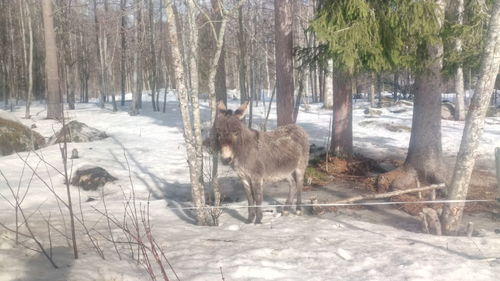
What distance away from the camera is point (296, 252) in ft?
16.5

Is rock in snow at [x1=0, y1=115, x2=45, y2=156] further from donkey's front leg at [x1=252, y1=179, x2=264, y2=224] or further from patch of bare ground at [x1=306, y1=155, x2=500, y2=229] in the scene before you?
patch of bare ground at [x1=306, y1=155, x2=500, y2=229]

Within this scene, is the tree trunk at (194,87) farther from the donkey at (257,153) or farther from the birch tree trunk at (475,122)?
the birch tree trunk at (475,122)

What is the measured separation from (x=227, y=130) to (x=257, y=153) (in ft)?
3.39

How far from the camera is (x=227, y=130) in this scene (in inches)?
251

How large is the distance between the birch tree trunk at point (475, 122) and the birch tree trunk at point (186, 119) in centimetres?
368

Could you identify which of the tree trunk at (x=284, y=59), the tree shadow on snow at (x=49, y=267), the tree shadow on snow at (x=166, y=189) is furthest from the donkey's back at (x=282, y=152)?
the tree shadow on snow at (x=49, y=267)

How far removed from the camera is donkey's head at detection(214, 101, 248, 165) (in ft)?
20.8

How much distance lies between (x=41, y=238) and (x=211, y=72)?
335 cm

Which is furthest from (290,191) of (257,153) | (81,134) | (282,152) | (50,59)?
(50,59)

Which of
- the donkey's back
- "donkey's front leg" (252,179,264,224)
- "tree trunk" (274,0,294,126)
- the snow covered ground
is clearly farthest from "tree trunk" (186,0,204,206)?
"tree trunk" (274,0,294,126)

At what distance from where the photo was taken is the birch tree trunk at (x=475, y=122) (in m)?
5.41

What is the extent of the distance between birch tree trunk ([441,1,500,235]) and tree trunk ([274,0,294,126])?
5.74 meters

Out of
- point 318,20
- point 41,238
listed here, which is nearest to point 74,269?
point 41,238

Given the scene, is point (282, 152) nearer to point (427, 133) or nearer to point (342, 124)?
point (427, 133)
